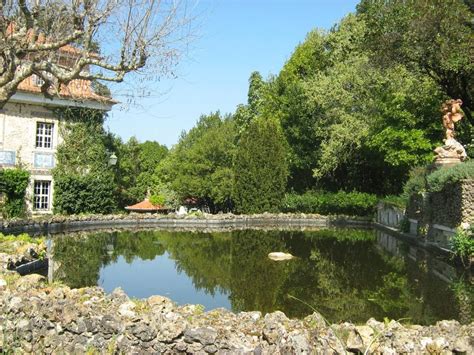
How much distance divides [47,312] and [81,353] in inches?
23.5

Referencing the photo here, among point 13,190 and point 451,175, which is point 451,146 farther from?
point 13,190

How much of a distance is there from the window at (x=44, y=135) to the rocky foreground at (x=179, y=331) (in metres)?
20.8

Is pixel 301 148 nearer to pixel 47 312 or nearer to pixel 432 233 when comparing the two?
pixel 432 233

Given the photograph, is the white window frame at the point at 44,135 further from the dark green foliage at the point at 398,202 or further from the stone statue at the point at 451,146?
the stone statue at the point at 451,146

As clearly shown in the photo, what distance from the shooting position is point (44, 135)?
2516 centimetres

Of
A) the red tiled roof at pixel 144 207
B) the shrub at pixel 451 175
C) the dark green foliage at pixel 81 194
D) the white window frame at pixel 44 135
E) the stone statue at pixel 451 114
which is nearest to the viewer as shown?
the shrub at pixel 451 175

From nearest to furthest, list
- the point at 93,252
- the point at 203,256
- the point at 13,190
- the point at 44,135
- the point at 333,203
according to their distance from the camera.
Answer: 1. the point at 203,256
2. the point at 93,252
3. the point at 13,190
4. the point at 44,135
5. the point at 333,203

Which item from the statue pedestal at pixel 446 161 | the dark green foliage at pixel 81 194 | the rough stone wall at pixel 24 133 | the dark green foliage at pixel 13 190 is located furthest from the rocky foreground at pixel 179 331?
the rough stone wall at pixel 24 133

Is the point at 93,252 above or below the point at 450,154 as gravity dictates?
below

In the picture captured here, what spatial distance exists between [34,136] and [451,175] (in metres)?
18.8

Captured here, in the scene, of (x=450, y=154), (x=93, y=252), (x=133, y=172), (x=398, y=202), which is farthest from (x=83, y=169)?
(x=450, y=154)

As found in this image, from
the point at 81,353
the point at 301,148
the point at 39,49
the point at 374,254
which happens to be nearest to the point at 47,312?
the point at 81,353

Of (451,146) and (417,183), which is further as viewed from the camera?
(417,183)

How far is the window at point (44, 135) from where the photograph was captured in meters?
25.0
